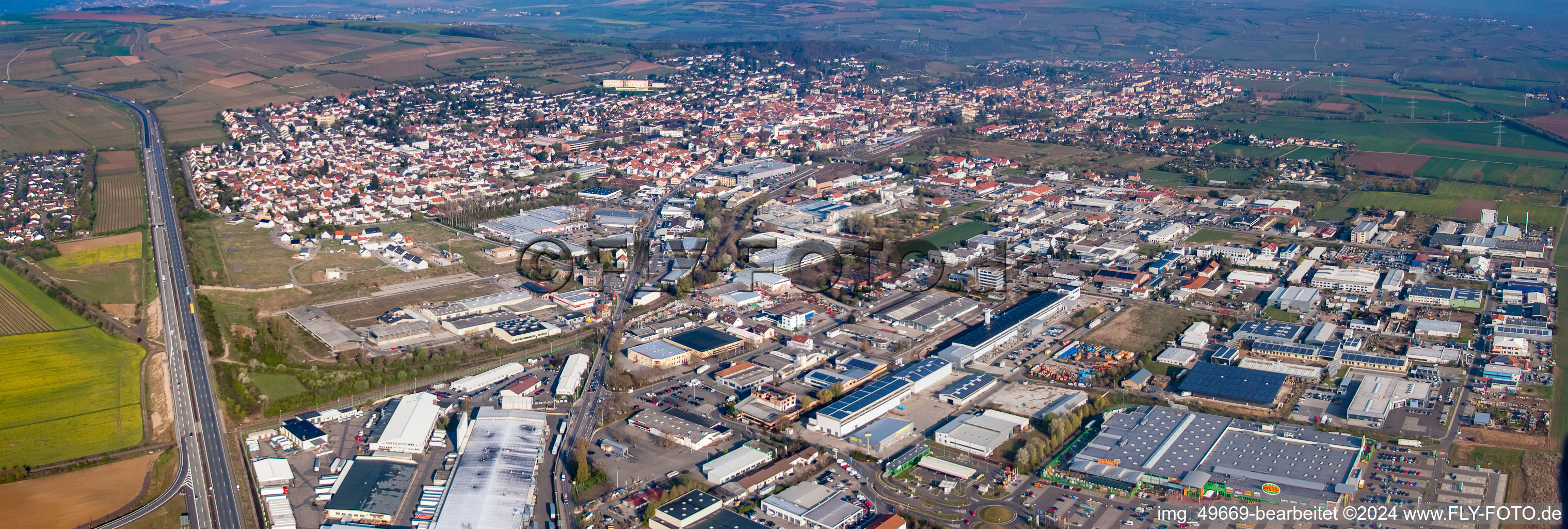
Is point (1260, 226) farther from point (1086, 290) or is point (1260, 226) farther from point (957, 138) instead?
point (957, 138)

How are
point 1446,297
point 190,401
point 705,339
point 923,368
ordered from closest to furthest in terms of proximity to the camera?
point 190,401 < point 923,368 < point 705,339 < point 1446,297

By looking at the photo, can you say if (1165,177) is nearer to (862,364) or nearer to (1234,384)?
(1234,384)

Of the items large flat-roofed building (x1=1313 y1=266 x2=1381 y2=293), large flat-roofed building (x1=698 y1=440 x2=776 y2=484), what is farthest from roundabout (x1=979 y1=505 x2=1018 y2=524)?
large flat-roofed building (x1=1313 y1=266 x2=1381 y2=293)

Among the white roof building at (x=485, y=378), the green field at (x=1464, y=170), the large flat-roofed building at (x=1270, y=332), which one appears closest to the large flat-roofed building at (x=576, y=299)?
the white roof building at (x=485, y=378)

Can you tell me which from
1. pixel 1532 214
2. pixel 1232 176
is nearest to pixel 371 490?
pixel 1532 214

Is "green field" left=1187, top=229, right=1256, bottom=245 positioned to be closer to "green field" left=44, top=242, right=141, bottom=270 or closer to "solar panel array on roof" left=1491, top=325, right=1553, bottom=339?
"solar panel array on roof" left=1491, top=325, right=1553, bottom=339

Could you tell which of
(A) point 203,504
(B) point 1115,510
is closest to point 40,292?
(A) point 203,504
